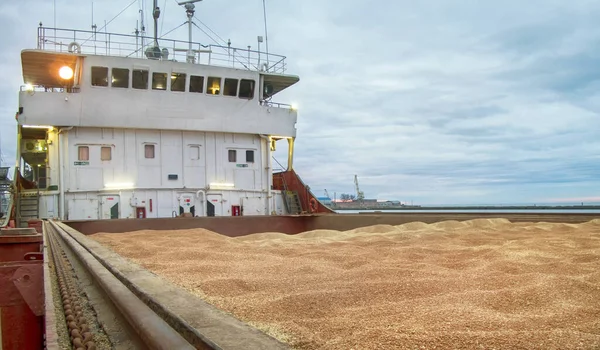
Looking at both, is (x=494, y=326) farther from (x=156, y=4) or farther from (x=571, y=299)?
(x=156, y=4)

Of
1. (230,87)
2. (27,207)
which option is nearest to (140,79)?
(230,87)

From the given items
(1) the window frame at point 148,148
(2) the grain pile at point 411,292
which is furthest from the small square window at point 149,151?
(2) the grain pile at point 411,292

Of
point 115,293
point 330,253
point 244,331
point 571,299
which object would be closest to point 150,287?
point 115,293

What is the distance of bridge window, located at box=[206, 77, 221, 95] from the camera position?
13938 mm

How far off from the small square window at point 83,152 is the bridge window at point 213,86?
151 inches

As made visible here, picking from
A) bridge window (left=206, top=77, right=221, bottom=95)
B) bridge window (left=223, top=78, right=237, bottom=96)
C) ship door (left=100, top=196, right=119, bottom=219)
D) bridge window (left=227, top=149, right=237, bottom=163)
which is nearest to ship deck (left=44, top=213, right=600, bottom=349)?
ship door (left=100, top=196, right=119, bottom=219)

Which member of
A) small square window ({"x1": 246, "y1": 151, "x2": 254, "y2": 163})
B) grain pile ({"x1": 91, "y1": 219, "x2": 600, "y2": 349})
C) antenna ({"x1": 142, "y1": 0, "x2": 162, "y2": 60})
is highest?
antenna ({"x1": 142, "y1": 0, "x2": 162, "y2": 60})

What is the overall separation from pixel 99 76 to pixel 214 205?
4.87 metres

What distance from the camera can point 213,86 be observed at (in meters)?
14.1

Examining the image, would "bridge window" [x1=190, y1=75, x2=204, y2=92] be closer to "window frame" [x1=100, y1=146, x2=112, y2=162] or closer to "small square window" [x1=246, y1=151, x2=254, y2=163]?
"small square window" [x1=246, y1=151, x2=254, y2=163]

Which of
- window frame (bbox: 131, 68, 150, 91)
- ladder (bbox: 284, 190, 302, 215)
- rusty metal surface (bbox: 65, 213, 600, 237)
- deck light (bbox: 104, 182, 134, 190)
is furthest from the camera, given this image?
ladder (bbox: 284, 190, 302, 215)

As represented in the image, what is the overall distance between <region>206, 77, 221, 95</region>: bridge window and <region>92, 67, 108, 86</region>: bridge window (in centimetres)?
285

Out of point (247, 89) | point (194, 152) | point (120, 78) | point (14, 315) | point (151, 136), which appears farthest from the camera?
point (247, 89)

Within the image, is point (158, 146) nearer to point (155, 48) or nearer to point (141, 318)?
point (155, 48)
